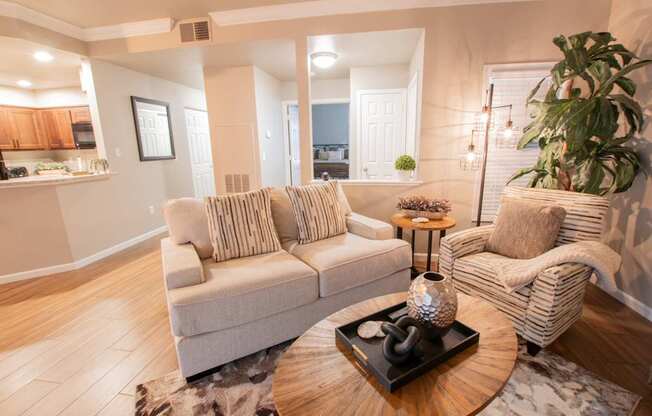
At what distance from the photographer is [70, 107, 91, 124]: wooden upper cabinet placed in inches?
203

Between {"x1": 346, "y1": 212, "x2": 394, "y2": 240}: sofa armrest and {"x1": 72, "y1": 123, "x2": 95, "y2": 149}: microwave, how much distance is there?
5.28 metres

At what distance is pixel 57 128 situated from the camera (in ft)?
17.3

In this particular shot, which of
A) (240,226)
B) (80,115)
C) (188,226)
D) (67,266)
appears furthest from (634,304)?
(80,115)

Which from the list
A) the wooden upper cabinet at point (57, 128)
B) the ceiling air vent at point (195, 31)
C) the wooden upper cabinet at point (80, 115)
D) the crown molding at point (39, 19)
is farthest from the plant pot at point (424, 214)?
the wooden upper cabinet at point (57, 128)

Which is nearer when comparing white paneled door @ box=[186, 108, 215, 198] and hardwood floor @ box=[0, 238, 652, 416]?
hardwood floor @ box=[0, 238, 652, 416]

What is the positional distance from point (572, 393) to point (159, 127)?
547 centimetres

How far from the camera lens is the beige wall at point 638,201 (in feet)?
6.76

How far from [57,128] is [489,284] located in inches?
284

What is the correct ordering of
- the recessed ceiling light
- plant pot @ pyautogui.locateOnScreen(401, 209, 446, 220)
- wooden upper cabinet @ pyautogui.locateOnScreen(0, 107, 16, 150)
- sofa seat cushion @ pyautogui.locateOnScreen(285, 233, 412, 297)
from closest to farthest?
sofa seat cushion @ pyautogui.locateOnScreen(285, 233, 412, 297) → plant pot @ pyautogui.locateOnScreen(401, 209, 446, 220) → the recessed ceiling light → wooden upper cabinet @ pyautogui.locateOnScreen(0, 107, 16, 150)

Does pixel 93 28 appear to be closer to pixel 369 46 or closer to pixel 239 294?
pixel 369 46

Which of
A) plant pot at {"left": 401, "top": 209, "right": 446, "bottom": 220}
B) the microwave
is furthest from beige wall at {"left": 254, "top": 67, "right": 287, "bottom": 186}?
the microwave

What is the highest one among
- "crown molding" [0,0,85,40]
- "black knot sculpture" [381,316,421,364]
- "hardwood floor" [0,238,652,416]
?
"crown molding" [0,0,85,40]

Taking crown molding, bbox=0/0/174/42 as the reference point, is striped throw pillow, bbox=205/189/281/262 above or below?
below

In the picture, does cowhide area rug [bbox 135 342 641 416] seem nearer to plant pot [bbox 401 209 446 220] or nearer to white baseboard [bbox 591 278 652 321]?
white baseboard [bbox 591 278 652 321]
